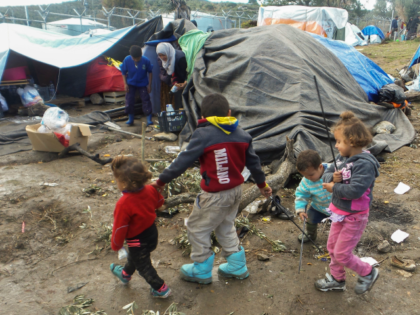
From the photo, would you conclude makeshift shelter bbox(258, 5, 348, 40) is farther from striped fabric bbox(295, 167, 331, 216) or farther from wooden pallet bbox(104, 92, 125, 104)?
striped fabric bbox(295, 167, 331, 216)

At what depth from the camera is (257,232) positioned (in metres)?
3.73

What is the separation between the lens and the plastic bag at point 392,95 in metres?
7.24

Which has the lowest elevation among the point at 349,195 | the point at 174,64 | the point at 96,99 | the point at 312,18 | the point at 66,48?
the point at 96,99

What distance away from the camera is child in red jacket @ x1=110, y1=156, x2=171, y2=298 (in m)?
2.40

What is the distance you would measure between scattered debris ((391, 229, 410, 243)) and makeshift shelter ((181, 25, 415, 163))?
1882mm

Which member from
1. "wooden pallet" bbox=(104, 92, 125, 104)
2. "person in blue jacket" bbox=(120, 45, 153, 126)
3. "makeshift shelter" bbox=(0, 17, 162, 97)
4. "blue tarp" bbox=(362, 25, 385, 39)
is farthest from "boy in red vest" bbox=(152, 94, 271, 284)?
"blue tarp" bbox=(362, 25, 385, 39)

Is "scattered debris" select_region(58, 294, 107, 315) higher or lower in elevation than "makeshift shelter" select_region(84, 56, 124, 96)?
lower

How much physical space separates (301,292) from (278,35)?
5460mm

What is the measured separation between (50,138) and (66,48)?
4.22 meters

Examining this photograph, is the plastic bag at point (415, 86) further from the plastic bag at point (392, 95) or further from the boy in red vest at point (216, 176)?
the boy in red vest at point (216, 176)

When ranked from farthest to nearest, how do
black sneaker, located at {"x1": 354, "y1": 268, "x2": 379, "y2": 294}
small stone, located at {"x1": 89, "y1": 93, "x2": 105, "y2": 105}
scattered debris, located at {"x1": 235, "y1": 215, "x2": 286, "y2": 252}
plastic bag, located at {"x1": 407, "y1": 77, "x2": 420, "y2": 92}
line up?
small stone, located at {"x1": 89, "y1": 93, "x2": 105, "y2": 105}
plastic bag, located at {"x1": 407, "y1": 77, "x2": 420, "y2": 92}
scattered debris, located at {"x1": 235, "y1": 215, "x2": 286, "y2": 252}
black sneaker, located at {"x1": 354, "y1": 268, "x2": 379, "y2": 294}

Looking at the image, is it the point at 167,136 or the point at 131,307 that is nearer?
the point at 131,307

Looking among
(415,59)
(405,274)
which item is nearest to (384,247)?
(405,274)

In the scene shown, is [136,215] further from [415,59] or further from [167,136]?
[415,59]
